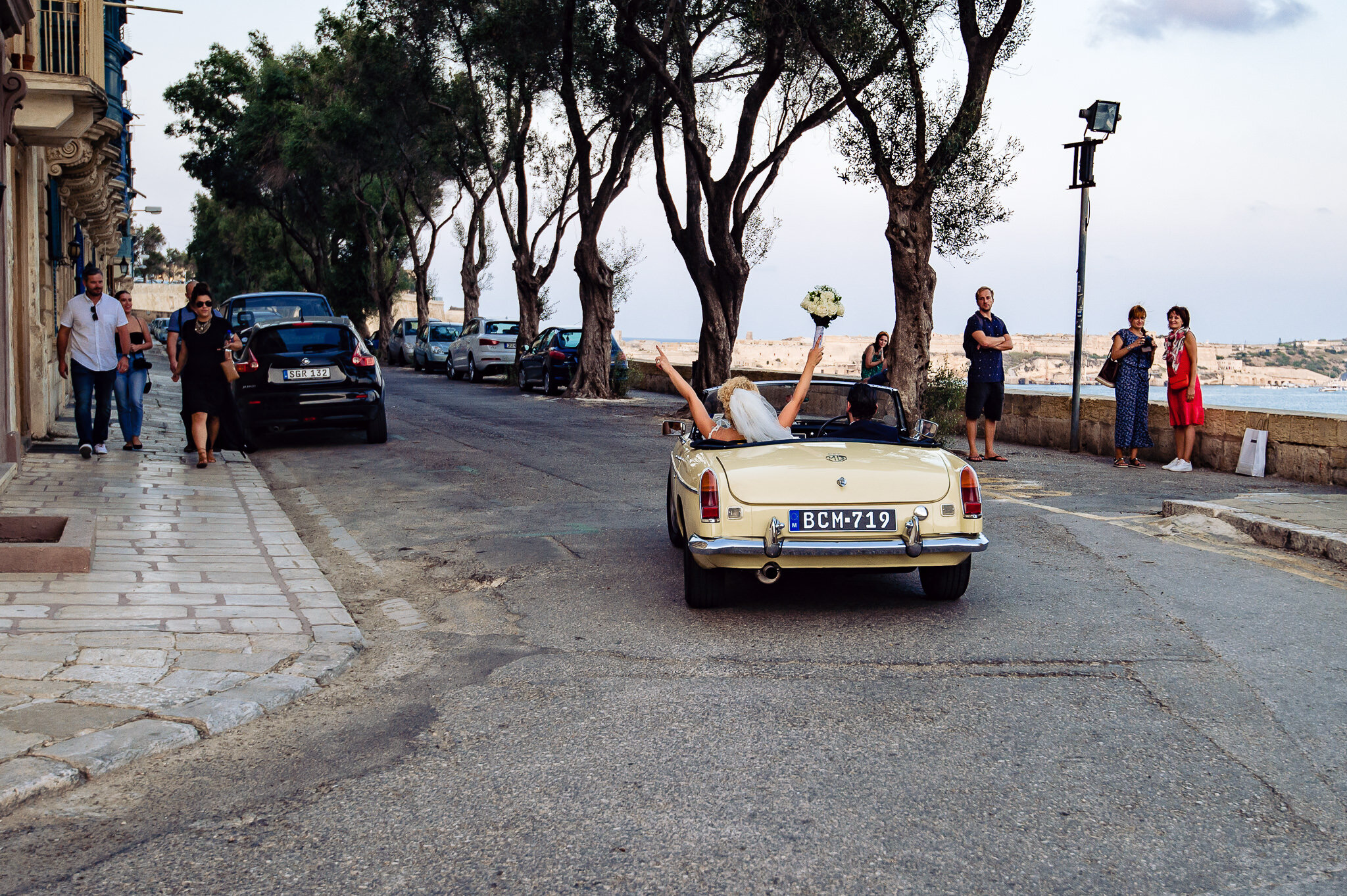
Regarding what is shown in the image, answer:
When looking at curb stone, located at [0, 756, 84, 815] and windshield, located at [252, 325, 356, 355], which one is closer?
curb stone, located at [0, 756, 84, 815]

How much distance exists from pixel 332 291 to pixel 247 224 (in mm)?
12890

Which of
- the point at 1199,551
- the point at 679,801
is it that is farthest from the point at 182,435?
the point at 679,801

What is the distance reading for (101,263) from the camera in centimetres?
3444

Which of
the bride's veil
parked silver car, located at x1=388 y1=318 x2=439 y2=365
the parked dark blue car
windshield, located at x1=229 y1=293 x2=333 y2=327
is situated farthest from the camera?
parked silver car, located at x1=388 y1=318 x2=439 y2=365

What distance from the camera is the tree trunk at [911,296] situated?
634 inches

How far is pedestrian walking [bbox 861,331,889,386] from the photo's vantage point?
16.5 m

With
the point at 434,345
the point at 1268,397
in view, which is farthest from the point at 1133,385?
the point at 434,345

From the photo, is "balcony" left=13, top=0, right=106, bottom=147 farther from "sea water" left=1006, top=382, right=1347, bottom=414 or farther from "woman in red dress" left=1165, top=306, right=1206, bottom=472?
"woman in red dress" left=1165, top=306, right=1206, bottom=472

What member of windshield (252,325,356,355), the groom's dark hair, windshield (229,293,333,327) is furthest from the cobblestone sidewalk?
windshield (229,293,333,327)

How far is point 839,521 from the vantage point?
579 centimetres

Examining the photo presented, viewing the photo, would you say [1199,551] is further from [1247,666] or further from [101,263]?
[101,263]

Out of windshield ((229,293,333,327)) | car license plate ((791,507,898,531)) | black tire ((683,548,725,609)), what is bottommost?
black tire ((683,548,725,609))

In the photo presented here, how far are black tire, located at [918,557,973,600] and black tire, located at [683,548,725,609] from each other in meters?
1.05

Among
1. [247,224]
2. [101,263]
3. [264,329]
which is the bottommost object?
[264,329]
